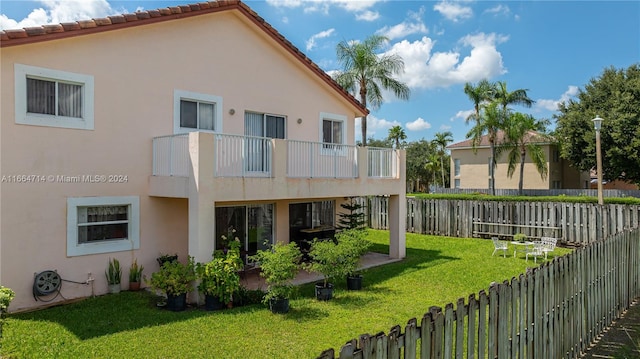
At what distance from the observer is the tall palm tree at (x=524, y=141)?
111ft

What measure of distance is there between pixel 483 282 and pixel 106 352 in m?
9.10

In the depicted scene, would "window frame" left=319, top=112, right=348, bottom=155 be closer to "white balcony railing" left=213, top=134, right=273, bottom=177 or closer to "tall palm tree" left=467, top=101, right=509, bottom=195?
"white balcony railing" left=213, top=134, right=273, bottom=177

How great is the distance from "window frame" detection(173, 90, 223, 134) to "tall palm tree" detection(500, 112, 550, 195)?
90.4 feet

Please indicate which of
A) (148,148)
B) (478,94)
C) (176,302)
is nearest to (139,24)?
(148,148)

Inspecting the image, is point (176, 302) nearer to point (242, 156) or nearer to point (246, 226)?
point (242, 156)

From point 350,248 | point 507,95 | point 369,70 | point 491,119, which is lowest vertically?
point 350,248

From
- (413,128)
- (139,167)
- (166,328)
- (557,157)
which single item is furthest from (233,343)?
(413,128)

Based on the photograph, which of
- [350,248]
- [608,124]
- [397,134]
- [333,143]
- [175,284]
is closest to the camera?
[175,284]

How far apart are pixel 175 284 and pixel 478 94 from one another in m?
33.1

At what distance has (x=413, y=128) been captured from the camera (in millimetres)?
65938

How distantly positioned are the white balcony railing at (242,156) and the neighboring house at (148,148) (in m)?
0.04

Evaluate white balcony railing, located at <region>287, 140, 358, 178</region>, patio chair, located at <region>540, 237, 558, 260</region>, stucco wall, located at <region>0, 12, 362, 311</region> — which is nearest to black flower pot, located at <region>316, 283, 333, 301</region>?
white balcony railing, located at <region>287, 140, 358, 178</region>

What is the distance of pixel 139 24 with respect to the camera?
10.7 m

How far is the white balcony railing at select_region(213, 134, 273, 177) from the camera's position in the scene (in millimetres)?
10141
